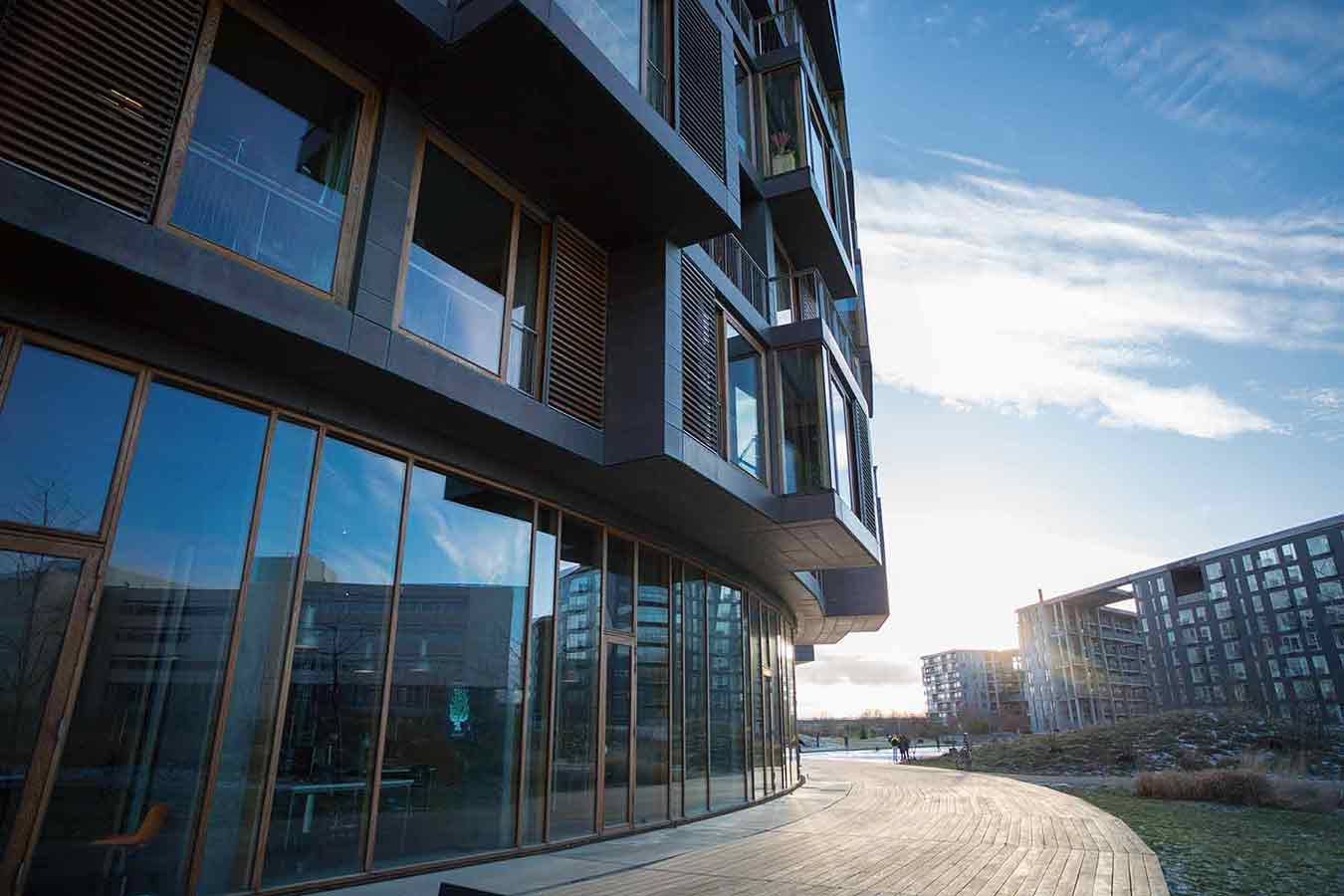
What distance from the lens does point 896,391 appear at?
101 ft

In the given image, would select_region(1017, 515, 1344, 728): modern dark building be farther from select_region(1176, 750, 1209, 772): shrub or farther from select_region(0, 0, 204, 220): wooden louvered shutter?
select_region(0, 0, 204, 220): wooden louvered shutter

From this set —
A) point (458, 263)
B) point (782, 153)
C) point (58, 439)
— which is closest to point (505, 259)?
point (458, 263)

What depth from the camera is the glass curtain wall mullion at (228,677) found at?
5203 millimetres

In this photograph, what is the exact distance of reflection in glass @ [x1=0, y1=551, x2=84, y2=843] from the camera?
445cm

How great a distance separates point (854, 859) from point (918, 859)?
71 centimetres

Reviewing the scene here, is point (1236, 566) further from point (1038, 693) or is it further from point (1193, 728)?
point (1193, 728)

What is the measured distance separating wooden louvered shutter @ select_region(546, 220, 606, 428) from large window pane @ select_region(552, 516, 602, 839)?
1.65 metres

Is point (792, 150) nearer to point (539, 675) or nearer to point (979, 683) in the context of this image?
point (539, 675)

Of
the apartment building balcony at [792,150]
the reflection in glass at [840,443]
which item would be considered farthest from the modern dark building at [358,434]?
the apartment building balcony at [792,150]

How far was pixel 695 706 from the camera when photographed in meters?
11.6

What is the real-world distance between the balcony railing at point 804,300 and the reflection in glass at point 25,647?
36.6ft

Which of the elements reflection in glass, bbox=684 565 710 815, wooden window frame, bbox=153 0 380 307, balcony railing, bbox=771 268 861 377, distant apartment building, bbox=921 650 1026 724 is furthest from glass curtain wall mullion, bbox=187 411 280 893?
distant apartment building, bbox=921 650 1026 724

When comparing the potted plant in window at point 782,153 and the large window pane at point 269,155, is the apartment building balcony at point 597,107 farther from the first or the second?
Result: the potted plant in window at point 782,153

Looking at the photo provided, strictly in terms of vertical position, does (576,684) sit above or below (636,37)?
below
